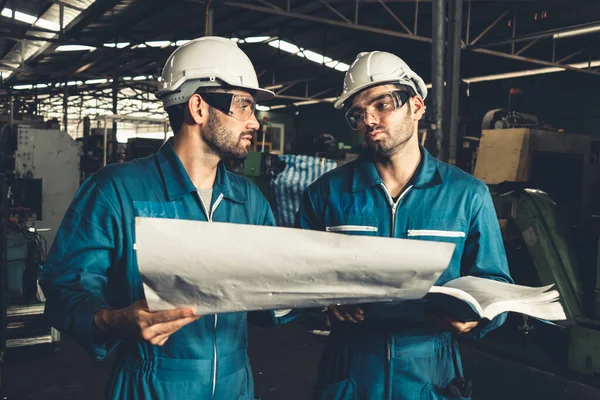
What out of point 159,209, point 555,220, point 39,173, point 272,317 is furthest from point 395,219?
point 39,173

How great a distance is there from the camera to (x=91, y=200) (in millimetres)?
1516

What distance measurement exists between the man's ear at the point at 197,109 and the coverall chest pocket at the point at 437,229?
72 centimetres

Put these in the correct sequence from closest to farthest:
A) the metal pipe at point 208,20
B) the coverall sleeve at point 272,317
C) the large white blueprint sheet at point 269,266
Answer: the large white blueprint sheet at point 269,266
the coverall sleeve at point 272,317
the metal pipe at point 208,20

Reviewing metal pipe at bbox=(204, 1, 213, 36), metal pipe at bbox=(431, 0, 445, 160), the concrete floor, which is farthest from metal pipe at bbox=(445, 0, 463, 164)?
metal pipe at bbox=(204, 1, 213, 36)

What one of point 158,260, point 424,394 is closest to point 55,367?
point 424,394

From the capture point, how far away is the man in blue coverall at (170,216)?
1347 millimetres

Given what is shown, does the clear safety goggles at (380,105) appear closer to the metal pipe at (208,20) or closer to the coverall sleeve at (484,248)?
the coverall sleeve at (484,248)

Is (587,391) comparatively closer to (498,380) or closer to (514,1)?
(498,380)

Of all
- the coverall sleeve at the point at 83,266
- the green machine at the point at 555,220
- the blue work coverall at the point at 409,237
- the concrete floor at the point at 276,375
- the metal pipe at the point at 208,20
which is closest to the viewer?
the coverall sleeve at the point at 83,266

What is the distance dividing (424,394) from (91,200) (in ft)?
3.64

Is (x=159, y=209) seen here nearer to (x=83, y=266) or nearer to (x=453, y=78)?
(x=83, y=266)

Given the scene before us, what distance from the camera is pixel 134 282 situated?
1.52 metres

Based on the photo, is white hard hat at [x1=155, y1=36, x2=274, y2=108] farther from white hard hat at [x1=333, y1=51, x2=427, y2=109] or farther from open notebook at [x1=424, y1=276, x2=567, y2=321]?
open notebook at [x1=424, y1=276, x2=567, y2=321]

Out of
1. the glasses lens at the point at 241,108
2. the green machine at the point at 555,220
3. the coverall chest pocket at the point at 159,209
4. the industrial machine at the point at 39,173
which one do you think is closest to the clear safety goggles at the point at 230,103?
the glasses lens at the point at 241,108
